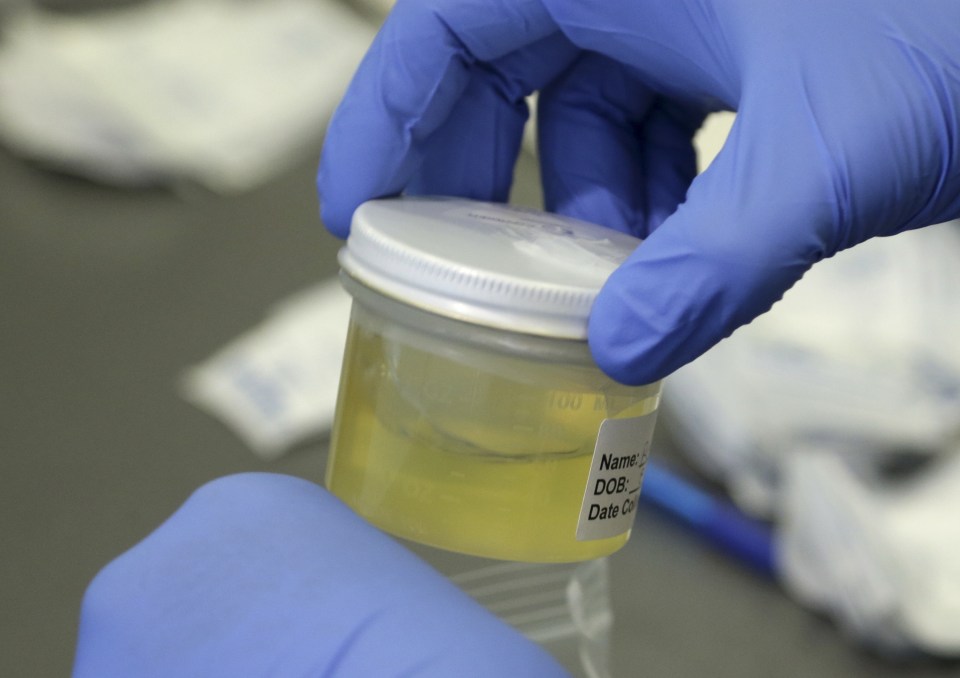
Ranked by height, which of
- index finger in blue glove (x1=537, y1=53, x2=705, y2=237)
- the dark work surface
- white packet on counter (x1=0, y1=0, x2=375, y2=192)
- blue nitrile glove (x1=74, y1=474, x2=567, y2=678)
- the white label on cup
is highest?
index finger in blue glove (x1=537, y1=53, x2=705, y2=237)

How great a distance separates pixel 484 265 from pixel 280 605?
0.18 meters

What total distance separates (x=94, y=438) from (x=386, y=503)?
0.64 m

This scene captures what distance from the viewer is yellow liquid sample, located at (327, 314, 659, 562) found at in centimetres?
50

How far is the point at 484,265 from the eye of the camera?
49cm

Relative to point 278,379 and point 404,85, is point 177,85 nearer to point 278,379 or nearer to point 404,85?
point 278,379

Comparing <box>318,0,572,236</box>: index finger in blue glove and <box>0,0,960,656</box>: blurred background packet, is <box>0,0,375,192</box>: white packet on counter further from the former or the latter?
<box>318,0,572,236</box>: index finger in blue glove

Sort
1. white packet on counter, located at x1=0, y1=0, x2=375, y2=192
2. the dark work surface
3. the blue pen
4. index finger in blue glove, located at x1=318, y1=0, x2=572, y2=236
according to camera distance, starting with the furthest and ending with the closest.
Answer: white packet on counter, located at x1=0, y1=0, x2=375, y2=192 < the blue pen < the dark work surface < index finger in blue glove, located at x1=318, y1=0, x2=572, y2=236

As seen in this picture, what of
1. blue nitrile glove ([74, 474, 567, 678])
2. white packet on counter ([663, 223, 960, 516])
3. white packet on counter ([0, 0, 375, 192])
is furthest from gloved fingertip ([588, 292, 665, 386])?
white packet on counter ([0, 0, 375, 192])

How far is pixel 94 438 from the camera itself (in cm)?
107

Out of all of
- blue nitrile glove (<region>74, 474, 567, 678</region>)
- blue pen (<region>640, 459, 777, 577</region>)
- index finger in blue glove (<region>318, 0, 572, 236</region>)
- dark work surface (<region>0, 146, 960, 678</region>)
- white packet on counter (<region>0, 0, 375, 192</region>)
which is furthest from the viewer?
white packet on counter (<region>0, 0, 375, 192</region>)

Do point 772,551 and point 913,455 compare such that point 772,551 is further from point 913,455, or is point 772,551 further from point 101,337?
point 101,337

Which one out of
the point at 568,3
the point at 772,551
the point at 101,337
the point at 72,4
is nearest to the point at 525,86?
the point at 568,3

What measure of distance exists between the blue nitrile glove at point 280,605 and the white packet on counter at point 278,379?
0.57 metres

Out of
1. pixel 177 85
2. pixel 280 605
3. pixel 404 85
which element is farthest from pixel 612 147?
pixel 177 85
